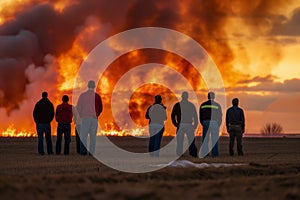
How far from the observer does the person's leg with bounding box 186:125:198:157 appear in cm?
2602

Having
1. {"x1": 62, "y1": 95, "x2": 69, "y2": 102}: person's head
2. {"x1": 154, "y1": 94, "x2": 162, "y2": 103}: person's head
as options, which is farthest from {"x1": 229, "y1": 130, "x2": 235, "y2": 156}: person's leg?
{"x1": 62, "y1": 95, "x2": 69, "y2": 102}: person's head

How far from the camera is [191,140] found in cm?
2606

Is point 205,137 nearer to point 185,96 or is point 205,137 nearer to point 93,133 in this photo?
point 185,96

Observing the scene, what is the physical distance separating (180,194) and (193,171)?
4014 millimetres

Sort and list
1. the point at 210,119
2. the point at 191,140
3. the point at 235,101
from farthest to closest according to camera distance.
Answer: the point at 235,101 → the point at 210,119 → the point at 191,140

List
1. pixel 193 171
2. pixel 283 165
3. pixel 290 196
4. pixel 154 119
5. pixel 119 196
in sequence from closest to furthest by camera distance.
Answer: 1. pixel 119 196
2. pixel 290 196
3. pixel 193 171
4. pixel 283 165
5. pixel 154 119

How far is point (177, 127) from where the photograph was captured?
26.6m

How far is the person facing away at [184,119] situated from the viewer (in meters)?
26.3

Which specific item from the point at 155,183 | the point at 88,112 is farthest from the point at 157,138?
the point at 155,183

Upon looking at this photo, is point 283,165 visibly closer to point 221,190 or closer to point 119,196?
point 221,190

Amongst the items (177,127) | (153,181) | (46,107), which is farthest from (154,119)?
(153,181)

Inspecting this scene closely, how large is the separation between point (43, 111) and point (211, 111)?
6318 mm

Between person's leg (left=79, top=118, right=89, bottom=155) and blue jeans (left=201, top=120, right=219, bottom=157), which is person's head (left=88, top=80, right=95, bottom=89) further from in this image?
blue jeans (left=201, top=120, right=219, bottom=157)

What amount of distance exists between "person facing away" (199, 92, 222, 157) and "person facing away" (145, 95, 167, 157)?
1.57 m
